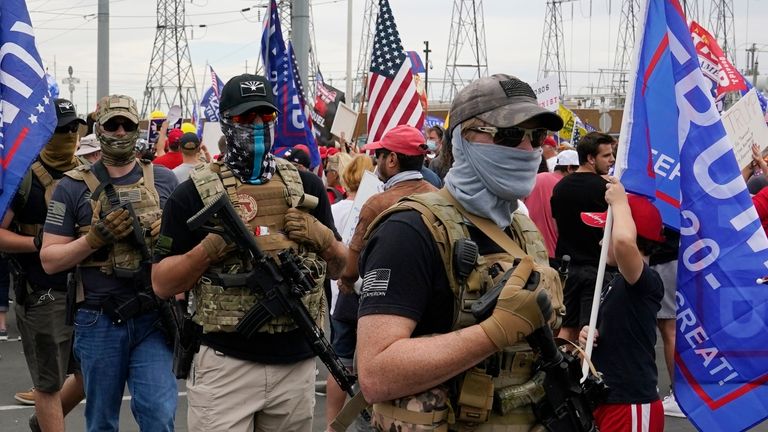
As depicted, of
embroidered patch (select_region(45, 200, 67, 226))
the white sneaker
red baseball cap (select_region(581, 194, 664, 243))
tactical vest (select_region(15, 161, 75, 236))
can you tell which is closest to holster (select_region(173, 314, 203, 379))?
embroidered patch (select_region(45, 200, 67, 226))

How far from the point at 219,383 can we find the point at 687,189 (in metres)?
2.38

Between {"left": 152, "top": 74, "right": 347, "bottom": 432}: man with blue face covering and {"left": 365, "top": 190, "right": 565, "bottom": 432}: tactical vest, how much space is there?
1.35 metres

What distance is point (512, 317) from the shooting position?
2359 millimetres

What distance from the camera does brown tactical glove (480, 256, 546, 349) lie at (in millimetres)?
2359

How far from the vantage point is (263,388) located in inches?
157

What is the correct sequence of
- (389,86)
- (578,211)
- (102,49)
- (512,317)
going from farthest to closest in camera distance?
(102,49) < (389,86) < (578,211) < (512,317)

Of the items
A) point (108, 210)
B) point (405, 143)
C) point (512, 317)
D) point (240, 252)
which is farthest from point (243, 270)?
point (405, 143)

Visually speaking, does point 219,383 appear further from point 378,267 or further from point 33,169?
point 33,169

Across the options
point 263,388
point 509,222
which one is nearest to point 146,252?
point 263,388

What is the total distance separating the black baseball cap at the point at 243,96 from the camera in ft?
13.5

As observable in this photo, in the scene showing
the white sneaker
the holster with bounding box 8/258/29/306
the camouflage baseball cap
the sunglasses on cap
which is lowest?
the white sneaker

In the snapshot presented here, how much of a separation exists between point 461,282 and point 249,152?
1.78 m

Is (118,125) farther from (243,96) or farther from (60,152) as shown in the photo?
(243,96)

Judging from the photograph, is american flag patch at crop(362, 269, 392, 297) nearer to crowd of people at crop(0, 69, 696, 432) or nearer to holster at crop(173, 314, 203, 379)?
crowd of people at crop(0, 69, 696, 432)
